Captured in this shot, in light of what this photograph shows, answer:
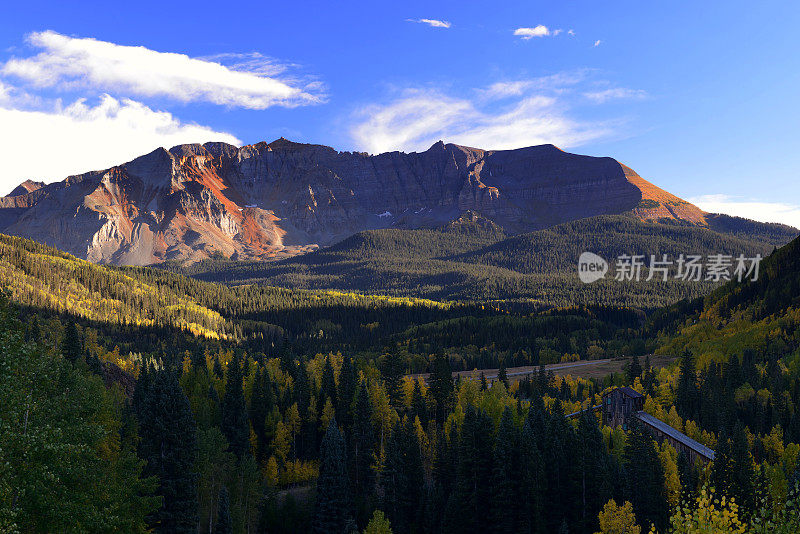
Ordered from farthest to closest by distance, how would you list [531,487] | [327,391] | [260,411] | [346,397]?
[327,391], [346,397], [260,411], [531,487]

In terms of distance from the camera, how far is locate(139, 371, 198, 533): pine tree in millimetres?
54406

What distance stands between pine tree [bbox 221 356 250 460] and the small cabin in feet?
217

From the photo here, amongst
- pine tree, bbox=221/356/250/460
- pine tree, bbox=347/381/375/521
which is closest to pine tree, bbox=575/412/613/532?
pine tree, bbox=347/381/375/521

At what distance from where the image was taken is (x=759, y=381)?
118375mm

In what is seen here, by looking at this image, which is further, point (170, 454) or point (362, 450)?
point (362, 450)

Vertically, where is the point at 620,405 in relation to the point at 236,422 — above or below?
above

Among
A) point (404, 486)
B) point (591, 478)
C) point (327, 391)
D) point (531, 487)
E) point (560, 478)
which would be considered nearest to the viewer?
point (531, 487)

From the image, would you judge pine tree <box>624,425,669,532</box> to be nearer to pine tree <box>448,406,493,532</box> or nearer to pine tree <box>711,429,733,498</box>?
pine tree <box>711,429,733,498</box>

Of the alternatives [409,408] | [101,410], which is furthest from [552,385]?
[101,410]

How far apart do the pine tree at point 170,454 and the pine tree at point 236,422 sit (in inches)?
1129

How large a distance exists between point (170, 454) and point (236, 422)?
111 ft

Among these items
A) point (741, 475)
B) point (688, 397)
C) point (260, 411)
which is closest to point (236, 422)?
point (260, 411)

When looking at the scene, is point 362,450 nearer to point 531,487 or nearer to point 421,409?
point 421,409

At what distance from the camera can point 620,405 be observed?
109438 millimetres
